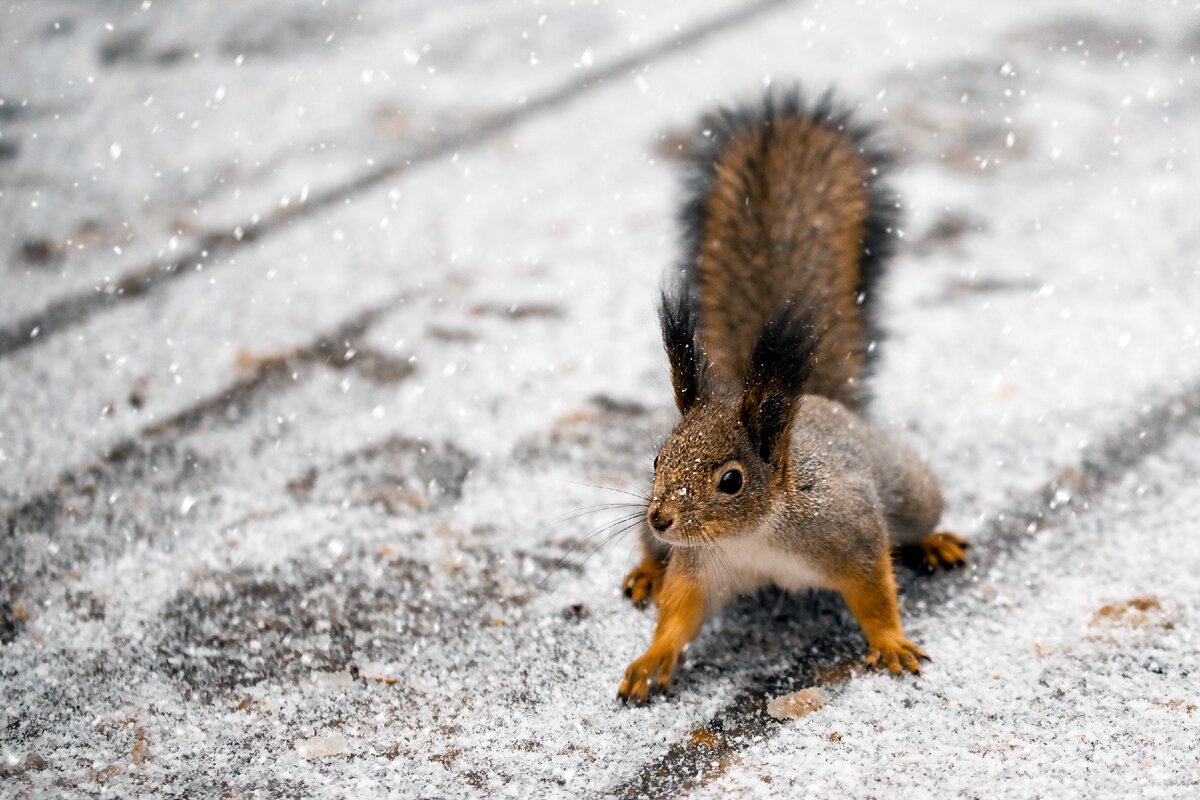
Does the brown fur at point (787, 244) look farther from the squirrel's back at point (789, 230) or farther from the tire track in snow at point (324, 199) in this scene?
the tire track in snow at point (324, 199)

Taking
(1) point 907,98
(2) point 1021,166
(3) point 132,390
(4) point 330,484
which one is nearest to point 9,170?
(3) point 132,390

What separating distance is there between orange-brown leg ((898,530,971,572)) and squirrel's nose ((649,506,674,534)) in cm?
48

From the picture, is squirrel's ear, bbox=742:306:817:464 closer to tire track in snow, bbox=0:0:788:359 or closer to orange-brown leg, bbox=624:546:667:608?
orange-brown leg, bbox=624:546:667:608

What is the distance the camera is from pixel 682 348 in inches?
47.3

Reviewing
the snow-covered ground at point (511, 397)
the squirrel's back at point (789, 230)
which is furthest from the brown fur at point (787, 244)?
the snow-covered ground at point (511, 397)

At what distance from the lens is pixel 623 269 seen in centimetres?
223

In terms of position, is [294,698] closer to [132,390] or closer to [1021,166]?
[132,390]

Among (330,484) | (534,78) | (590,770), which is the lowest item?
(590,770)

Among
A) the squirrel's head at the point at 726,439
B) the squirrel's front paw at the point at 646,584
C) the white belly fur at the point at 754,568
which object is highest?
the squirrel's head at the point at 726,439

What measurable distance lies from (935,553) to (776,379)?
48 centimetres

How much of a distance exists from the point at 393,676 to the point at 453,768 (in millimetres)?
189

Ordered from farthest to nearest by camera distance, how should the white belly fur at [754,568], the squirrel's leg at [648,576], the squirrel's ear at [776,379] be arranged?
the squirrel's leg at [648,576], the white belly fur at [754,568], the squirrel's ear at [776,379]

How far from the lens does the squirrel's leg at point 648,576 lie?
1.43 meters

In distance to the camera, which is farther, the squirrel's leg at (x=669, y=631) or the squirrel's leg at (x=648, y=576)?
the squirrel's leg at (x=648, y=576)
